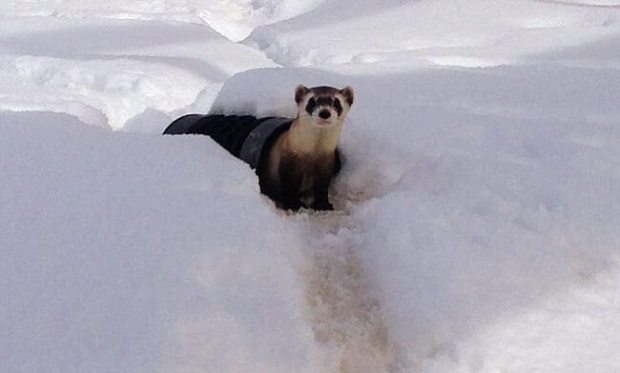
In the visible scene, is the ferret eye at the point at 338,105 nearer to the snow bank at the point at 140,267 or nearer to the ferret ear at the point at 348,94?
the ferret ear at the point at 348,94

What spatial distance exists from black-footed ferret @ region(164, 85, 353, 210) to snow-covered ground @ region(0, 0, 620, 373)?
62mm

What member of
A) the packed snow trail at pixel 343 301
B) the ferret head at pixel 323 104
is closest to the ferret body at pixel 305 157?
the ferret head at pixel 323 104

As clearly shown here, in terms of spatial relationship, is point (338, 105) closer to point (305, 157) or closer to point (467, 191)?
point (305, 157)

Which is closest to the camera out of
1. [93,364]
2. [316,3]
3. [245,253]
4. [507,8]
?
[93,364]

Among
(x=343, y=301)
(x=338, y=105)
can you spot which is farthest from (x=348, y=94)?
(x=343, y=301)

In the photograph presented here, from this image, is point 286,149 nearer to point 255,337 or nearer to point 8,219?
point 8,219

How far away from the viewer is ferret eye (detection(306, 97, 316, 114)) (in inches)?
58.4

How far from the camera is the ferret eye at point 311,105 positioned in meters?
1.48

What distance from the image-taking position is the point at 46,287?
95 centimetres

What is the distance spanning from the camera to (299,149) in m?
Answer: 1.55

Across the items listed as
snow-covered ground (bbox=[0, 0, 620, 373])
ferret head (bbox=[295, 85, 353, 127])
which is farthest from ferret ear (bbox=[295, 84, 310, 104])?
snow-covered ground (bbox=[0, 0, 620, 373])

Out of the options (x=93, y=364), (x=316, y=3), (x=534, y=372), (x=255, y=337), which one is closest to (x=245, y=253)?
(x=255, y=337)

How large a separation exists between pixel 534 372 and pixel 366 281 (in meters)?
0.33

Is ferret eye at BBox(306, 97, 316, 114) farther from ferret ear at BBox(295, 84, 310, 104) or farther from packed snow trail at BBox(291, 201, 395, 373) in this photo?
packed snow trail at BBox(291, 201, 395, 373)
